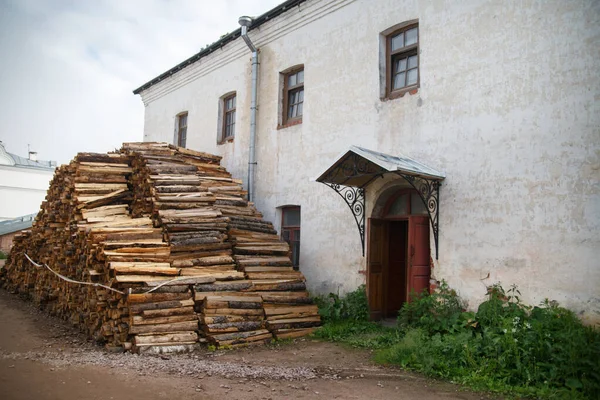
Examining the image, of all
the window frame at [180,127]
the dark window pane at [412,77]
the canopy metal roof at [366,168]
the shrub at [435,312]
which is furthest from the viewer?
the window frame at [180,127]

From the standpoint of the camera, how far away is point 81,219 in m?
10.3

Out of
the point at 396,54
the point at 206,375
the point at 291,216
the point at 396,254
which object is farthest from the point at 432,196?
the point at 206,375

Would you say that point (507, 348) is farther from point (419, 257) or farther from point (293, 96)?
point (293, 96)

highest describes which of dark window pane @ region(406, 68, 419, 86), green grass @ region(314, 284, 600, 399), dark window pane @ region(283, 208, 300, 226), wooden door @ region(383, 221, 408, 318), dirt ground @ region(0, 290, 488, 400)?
dark window pane @ region(406, 68, 419, 86)

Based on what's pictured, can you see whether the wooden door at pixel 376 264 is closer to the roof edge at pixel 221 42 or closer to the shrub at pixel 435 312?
the shrub at pixel 435 312

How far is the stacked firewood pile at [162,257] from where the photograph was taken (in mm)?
8031

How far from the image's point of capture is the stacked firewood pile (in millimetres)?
8031

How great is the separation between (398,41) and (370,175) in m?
2.94

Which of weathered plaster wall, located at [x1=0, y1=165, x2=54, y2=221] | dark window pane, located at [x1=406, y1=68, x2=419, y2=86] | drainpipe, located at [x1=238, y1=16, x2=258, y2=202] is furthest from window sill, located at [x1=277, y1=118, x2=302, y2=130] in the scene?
weathered plaster wall, located at [x1=0, y1=165, x2=54, y2=221]

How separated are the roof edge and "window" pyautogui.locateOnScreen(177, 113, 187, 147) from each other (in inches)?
58.3

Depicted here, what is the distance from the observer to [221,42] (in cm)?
1424

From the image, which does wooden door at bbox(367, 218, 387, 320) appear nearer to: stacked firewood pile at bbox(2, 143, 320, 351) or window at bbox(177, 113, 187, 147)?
stacked firewood pile at bbox(2, 143, 320, 351)

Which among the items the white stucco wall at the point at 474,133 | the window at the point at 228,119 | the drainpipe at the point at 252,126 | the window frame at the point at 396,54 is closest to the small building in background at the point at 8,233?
the window at the point at 228,119

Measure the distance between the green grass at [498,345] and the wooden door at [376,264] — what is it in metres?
1.20
